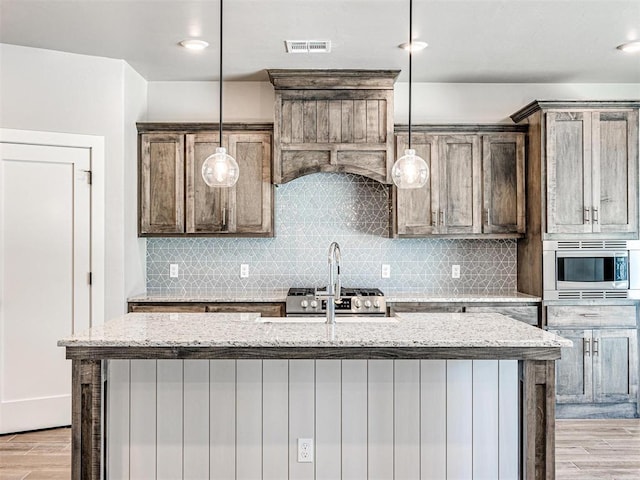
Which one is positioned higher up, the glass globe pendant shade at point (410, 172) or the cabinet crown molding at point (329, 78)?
the cabinet crown molding at point (329, 78)

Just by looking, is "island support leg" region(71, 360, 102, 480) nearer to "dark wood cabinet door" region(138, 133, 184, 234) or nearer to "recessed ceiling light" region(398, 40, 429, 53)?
"dark wood cabinet door" region(138, 133, 184, 234)

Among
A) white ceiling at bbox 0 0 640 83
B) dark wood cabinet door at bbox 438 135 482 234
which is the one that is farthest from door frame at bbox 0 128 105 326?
dark wood cabinet door at bbox 438 135 482 234

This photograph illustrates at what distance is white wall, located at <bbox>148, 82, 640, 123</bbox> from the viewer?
15.4ft

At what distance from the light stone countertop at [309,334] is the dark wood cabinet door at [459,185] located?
1775mm

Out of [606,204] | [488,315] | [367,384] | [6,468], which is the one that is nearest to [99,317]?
[6,468]

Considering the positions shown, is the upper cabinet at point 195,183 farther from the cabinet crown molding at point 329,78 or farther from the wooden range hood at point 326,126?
the cabinet crown molding at point 329,78

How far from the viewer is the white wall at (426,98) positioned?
471 cm

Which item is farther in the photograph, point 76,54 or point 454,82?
point 454,82

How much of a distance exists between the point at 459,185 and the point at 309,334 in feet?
8.44

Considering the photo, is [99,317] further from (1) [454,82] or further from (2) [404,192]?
(1) [454,82]

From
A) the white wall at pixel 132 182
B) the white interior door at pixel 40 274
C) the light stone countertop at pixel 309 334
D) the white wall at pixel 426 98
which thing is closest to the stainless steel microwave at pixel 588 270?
the white wall at pixel 426 98

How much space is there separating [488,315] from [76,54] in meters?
3.48

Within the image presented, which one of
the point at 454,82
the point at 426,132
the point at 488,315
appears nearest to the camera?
the point at 488,315

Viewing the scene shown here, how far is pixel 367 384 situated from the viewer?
8.21 feet
